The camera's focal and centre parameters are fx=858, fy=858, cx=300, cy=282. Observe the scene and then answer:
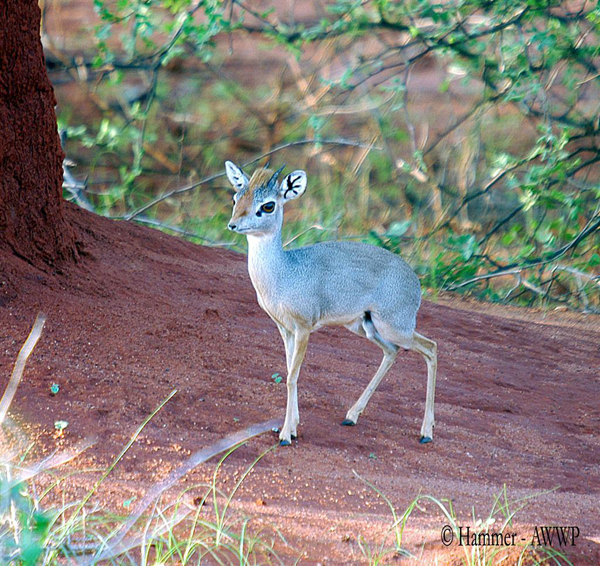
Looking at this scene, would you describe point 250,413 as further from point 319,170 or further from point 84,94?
point 84,94

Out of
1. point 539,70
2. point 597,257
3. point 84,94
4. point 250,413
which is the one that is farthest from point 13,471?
point 84,94

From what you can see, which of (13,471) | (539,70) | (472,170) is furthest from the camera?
(472,170)

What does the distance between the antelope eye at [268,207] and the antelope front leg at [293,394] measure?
680 mm

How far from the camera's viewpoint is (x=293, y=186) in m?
4.64

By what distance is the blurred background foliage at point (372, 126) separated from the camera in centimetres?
838

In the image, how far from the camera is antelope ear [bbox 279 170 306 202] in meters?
4.60

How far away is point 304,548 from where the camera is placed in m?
3.20

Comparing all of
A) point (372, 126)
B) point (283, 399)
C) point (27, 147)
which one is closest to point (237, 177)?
point (283, 399)

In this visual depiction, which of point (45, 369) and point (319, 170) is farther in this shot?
point (319, 170)

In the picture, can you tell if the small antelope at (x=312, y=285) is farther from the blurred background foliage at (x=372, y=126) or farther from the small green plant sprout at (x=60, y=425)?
the blurred background foliage at (x=372, y=126)

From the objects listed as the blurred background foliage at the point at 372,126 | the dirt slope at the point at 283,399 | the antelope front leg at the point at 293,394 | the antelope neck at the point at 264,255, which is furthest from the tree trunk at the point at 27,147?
Result: the blurred background foliage at the point at 372,126

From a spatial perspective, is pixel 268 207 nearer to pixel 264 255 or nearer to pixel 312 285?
pixel 264 255

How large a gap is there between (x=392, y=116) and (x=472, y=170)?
243 cm

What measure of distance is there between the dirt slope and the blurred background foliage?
2.10 meters
